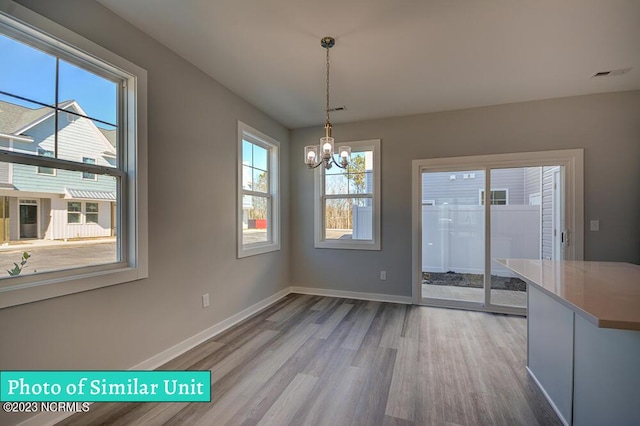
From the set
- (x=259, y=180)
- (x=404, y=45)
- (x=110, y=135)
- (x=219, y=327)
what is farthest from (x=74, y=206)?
(x=404, y=45)

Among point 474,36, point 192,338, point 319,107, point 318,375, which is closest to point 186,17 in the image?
point 319,107

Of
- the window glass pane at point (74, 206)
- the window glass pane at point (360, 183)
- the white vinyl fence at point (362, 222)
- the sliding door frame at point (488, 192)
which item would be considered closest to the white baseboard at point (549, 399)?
the sliding door frame at point (488, 192)

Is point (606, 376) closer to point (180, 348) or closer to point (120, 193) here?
point (180, 348)

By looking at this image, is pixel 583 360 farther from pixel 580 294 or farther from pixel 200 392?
pixel 200 392

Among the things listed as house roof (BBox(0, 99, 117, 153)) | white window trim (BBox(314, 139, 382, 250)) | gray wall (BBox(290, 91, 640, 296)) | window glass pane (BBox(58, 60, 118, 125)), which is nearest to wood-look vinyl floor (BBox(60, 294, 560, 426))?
gray wall (BBox(290, 91, 640, 296))

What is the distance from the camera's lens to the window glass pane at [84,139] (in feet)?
6.06

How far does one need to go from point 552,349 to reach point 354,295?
2.68 metres

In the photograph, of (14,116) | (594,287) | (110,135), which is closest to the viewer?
(594,287)

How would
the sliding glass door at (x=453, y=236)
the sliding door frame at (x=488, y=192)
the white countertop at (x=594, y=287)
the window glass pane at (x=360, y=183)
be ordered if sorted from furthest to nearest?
the window glass pane at (x=360, y=183)
the sliding glass door at (x=453, y=236)
the sliding door frame at (x=488, y=192)
the white countertop at (x=594, y=287)

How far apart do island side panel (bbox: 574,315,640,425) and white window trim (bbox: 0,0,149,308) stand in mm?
2964

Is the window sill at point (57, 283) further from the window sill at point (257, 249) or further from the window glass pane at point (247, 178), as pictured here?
the window glass pane at point (247, 178)

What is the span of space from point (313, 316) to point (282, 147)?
2583mm

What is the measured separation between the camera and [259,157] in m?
4.07

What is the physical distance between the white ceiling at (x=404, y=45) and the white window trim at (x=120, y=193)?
1.34 feet
